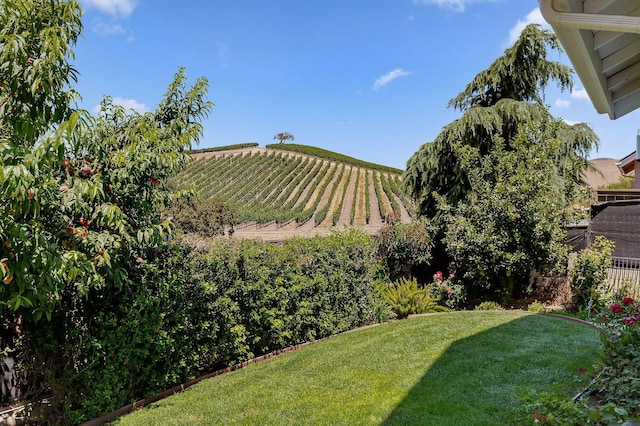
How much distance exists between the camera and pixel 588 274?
7.86 meters

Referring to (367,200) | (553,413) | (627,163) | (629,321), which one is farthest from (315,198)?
(553,413)

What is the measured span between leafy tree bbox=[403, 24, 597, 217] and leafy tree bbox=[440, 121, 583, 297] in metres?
0.58

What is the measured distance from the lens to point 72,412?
3771 millimetres

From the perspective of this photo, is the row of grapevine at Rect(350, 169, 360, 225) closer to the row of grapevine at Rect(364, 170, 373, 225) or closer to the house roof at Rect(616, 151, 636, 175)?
the row of grapevine at Rect(364, 170, 373, 225)

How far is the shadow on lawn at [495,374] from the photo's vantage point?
329 centimetres

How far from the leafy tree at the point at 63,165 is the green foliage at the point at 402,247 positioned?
625 centimetres

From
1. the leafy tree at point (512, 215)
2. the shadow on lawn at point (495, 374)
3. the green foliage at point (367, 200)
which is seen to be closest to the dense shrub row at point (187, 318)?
the shadow on lawn at point (495, 374)

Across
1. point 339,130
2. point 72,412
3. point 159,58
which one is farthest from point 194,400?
point 339,130

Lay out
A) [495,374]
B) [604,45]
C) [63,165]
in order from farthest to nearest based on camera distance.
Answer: [495,374], [63,165], [604,45]

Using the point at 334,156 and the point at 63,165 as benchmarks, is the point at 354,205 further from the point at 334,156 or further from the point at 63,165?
the point at 63,165

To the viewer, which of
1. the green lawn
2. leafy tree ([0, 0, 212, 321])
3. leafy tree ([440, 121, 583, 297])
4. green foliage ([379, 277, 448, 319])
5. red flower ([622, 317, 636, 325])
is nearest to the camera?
leafy tree ([0, 0, 212, 321])

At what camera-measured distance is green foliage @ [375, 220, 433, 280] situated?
9.64 metres

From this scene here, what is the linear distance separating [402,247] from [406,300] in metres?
1.81

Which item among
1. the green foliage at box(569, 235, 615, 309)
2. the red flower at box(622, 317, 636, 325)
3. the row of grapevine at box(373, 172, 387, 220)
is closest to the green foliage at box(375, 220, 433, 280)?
the green foliage at box(569, 235, 615, 309)
